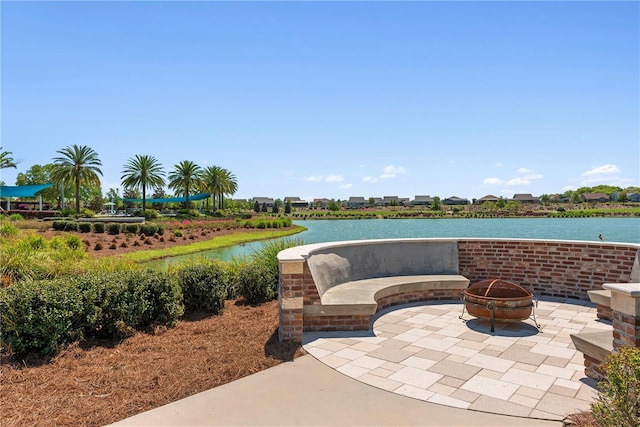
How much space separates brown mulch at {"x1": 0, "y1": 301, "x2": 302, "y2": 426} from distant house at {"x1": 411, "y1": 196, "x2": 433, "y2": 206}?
12903cm

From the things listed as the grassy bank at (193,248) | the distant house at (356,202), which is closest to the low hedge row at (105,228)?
the grassy bank at (193,248)

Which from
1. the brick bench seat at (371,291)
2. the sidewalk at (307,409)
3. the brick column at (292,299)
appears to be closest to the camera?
the sidewalk at (307,409)

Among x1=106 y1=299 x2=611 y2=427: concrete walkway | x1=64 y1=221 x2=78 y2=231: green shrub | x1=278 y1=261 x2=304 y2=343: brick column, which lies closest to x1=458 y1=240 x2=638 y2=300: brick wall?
x1=106 y1=299 x2=611 y2=427: concrete walkway

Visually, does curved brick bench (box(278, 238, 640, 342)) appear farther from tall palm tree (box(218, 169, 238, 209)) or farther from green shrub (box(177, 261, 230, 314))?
tall palm tree (box(218, 169, 238, 209))

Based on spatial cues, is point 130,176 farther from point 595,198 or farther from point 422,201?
point 595,198

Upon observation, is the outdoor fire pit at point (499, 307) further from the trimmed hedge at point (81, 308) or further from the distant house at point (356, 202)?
the distant house at point (356, 202)

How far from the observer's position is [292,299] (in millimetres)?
4836

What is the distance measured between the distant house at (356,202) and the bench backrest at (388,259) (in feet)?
408

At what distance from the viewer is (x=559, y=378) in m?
3.87

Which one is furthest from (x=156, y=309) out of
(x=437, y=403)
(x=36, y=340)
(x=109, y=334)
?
(x=437, y=403)

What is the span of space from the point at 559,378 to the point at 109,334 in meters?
5.20

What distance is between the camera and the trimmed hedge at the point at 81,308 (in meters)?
4.15

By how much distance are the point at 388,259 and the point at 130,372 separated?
16.3 feet

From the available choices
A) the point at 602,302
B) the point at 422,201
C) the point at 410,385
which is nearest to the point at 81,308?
the point at 410,385
